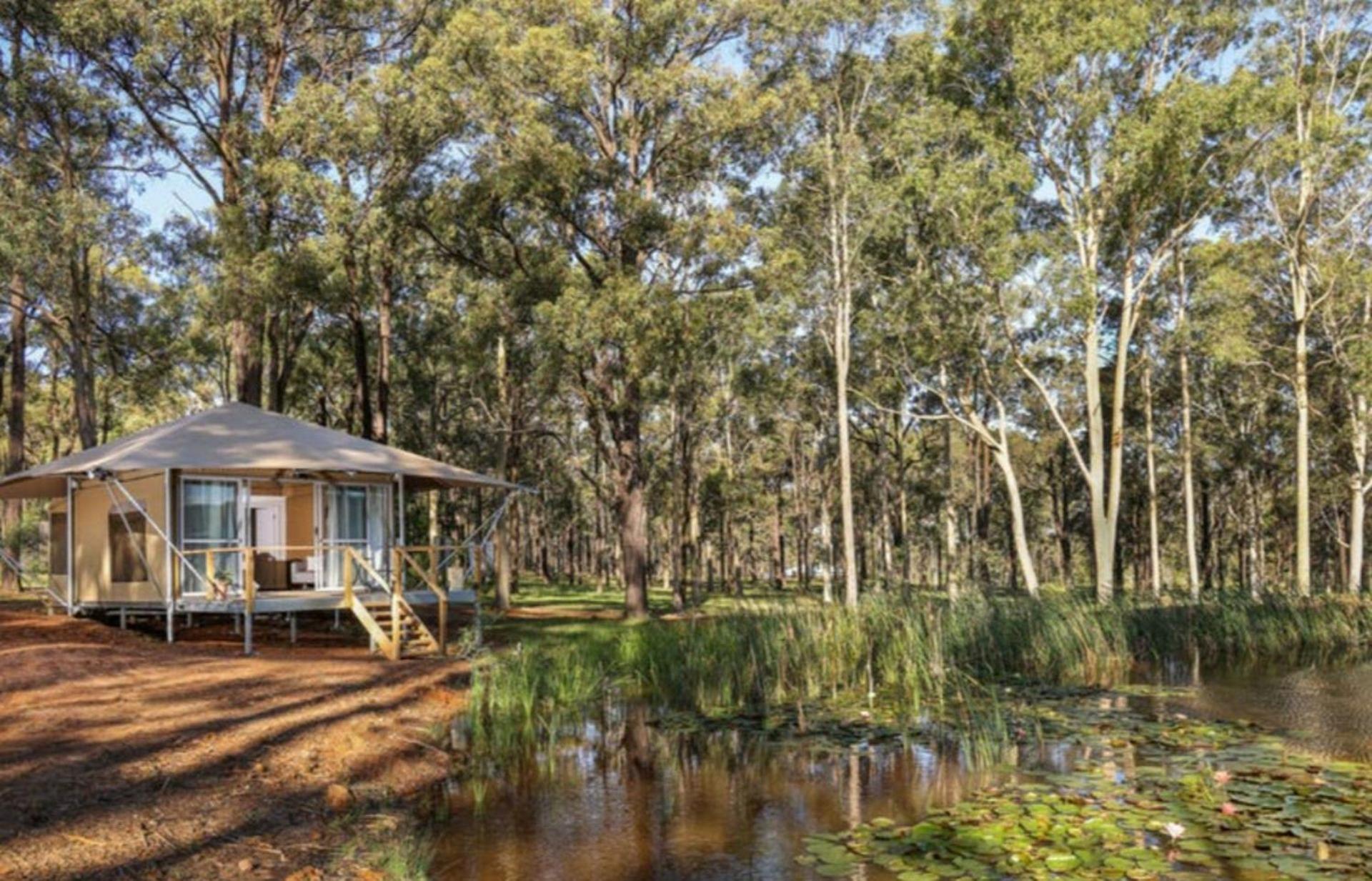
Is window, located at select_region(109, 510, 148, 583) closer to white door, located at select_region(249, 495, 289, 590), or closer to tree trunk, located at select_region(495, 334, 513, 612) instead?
white door, located at select_region(249, 495, 289, 590)

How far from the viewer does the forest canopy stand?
1986cm

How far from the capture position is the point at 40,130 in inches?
954

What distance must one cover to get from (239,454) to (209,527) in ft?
6.61

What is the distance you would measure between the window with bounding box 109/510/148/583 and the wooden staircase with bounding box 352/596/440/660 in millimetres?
3792

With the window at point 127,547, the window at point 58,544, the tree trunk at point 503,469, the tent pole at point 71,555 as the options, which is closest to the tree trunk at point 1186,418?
the tree trunk at point 503,469

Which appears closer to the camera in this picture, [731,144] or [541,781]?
[541,781]

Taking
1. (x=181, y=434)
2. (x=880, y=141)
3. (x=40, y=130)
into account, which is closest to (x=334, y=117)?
(x=181, y=434)

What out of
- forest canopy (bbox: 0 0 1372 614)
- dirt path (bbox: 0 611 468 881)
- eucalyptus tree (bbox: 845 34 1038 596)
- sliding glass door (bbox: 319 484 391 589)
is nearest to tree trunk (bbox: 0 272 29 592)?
forest canopy (bbox: 0 0 1372 614)

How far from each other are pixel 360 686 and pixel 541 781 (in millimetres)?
3641

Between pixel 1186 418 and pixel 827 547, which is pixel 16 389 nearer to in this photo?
pixel 827 547

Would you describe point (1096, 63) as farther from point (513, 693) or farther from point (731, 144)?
point (513, 693)

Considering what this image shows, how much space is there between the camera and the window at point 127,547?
620 inches

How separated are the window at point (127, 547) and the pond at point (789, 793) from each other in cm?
950

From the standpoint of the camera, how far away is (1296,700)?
34.7 ft
